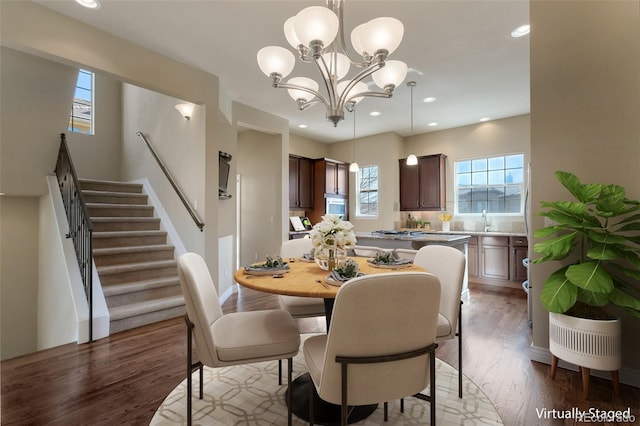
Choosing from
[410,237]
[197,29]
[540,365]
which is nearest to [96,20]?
[197,29]

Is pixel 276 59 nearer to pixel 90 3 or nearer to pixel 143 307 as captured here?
pixel 90 3

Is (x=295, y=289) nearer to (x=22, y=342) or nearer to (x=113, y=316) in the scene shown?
(x=113, y=316)

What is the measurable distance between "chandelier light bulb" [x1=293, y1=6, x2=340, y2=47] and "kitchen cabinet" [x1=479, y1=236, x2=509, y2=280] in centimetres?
478

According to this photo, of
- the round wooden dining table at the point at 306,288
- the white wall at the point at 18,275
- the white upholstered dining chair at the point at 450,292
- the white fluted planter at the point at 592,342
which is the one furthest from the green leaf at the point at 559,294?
the white wall at the point at 18,275

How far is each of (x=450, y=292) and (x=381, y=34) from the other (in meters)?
1.64

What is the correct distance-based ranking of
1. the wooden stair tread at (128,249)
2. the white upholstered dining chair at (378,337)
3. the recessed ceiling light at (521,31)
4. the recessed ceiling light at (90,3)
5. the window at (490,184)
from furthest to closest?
the window at (490,184)
the wooden stair tread at (128,249)
the recessed ceiling light at (521,31)
the recessed ceiling light at (90,3)
the white upholstered dining chair at (378,337)

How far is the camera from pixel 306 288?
4.92ft

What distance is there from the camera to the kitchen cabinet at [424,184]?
618 cm

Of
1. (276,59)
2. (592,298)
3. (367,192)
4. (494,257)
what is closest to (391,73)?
(276,59)

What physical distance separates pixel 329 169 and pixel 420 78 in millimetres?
2971

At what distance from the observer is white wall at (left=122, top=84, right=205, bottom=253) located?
3922 millimetres

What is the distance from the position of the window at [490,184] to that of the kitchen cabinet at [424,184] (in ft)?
1.27

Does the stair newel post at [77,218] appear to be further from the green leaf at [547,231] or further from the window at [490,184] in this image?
the window at [490,184]

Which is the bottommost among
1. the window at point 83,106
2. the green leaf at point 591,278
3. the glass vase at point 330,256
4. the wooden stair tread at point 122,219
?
the green leaf at point 591,278
